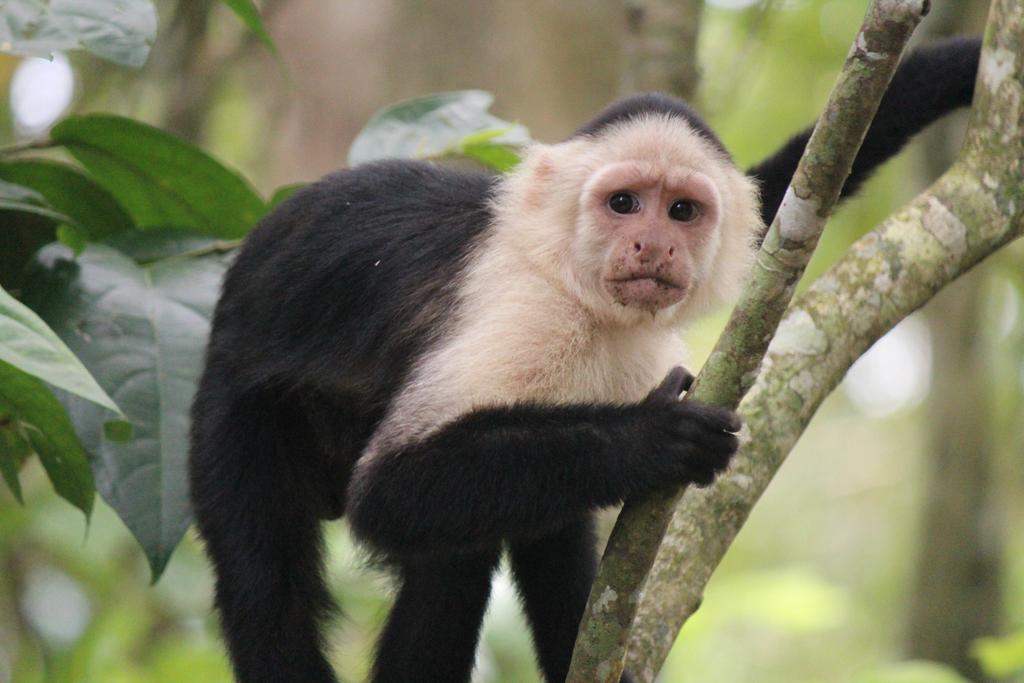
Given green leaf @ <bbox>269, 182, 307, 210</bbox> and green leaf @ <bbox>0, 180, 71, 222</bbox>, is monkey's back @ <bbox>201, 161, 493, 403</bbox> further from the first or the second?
green leaf @ <bbox>0, 180, 71, 222</bbox>

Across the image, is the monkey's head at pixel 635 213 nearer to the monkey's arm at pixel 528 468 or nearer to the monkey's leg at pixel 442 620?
the monkey's arm at pixel 528 468

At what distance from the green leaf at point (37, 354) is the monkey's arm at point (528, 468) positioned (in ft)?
2.59

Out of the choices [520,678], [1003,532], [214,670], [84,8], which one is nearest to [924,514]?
[1003,532]

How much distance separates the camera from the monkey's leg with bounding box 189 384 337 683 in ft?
9.01

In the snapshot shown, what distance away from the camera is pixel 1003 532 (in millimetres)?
6273

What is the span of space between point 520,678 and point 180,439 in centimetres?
266

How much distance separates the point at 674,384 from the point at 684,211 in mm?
660

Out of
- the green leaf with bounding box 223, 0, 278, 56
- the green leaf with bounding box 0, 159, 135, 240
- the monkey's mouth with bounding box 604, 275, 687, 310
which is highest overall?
the green leaf with bounding box 223, 0, 278, 56

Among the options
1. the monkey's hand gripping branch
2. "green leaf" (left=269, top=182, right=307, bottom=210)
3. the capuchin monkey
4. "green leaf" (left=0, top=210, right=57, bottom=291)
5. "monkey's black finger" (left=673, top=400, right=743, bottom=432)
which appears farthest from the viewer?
"green leaf" (left=269, top=182, right=307, bottom=210)

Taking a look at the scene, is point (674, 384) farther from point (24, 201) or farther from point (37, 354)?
point (24, 201)

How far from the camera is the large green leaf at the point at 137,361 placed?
269 cm

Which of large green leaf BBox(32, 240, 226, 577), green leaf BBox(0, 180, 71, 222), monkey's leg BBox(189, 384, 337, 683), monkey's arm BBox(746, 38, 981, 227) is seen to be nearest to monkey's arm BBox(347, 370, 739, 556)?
monkey's leg BBox(189, 384, 337, 683)

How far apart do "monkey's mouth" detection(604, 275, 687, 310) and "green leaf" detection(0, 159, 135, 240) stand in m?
1.54

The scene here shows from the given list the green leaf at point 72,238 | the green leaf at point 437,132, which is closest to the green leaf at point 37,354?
the green leaf at point 72,238
